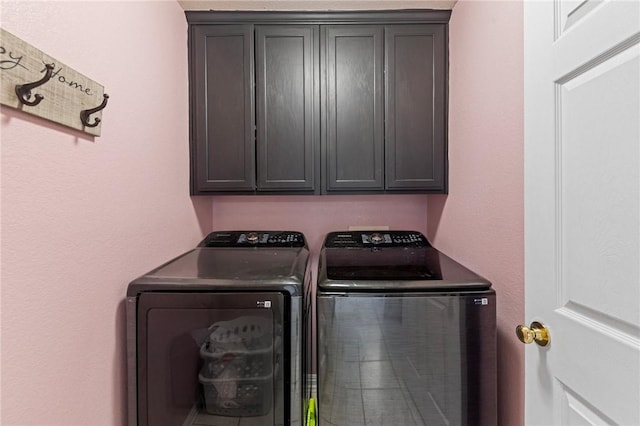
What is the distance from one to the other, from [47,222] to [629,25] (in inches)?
57.9

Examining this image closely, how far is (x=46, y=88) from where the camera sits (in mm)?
811

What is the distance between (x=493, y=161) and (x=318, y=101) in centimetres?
101

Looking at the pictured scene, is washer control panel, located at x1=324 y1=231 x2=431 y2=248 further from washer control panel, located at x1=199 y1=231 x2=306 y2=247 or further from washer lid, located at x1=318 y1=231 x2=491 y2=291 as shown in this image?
washer control panel, located at x1=199 y1=231 x2=306 y2=247

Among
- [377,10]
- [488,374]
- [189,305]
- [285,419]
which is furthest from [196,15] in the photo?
[488,374]

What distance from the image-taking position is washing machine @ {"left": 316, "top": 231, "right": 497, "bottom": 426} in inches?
44.3

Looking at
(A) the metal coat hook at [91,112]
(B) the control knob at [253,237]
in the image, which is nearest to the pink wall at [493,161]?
(B) the control knob at [253,237]

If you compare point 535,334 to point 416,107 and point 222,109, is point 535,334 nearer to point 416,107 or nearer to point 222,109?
point 416,107

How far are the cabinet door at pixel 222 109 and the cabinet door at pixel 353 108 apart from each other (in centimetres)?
47

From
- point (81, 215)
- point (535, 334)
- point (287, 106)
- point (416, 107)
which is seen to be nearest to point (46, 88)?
point (81, 215)

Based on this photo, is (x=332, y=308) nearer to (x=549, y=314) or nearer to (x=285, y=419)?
(x=285, y=419)

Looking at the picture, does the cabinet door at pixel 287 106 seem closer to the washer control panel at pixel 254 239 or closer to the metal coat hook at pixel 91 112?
the washer control panel at pixel 254 239

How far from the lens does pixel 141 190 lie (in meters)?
1.29

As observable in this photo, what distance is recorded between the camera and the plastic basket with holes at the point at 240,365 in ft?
3.64

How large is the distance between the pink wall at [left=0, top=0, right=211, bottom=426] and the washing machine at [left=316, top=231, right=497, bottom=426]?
0.77 m
